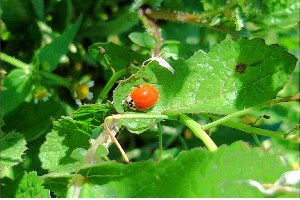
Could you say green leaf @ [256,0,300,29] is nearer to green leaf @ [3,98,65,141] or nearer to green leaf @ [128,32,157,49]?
green leaf @ [128,32,157,49]

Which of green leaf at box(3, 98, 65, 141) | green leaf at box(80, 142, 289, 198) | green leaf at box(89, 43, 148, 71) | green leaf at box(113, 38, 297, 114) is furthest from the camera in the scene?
green leaf at box(3, 98, 65, 141)

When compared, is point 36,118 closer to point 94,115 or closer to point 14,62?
point 14,62

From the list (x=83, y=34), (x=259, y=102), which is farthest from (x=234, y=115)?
(x=83, y=34)

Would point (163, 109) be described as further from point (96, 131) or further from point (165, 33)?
point (165, 33)

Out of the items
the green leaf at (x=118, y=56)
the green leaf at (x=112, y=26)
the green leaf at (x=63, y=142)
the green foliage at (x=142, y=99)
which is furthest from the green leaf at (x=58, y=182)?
the green leaf at (x=112, y=26)

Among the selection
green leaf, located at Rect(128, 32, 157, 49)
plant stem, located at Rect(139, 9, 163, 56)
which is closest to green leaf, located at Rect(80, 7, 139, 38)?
plant stem, located at Rect(139, 9, 163, 56)

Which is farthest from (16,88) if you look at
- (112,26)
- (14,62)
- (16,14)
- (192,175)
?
(192,175)
